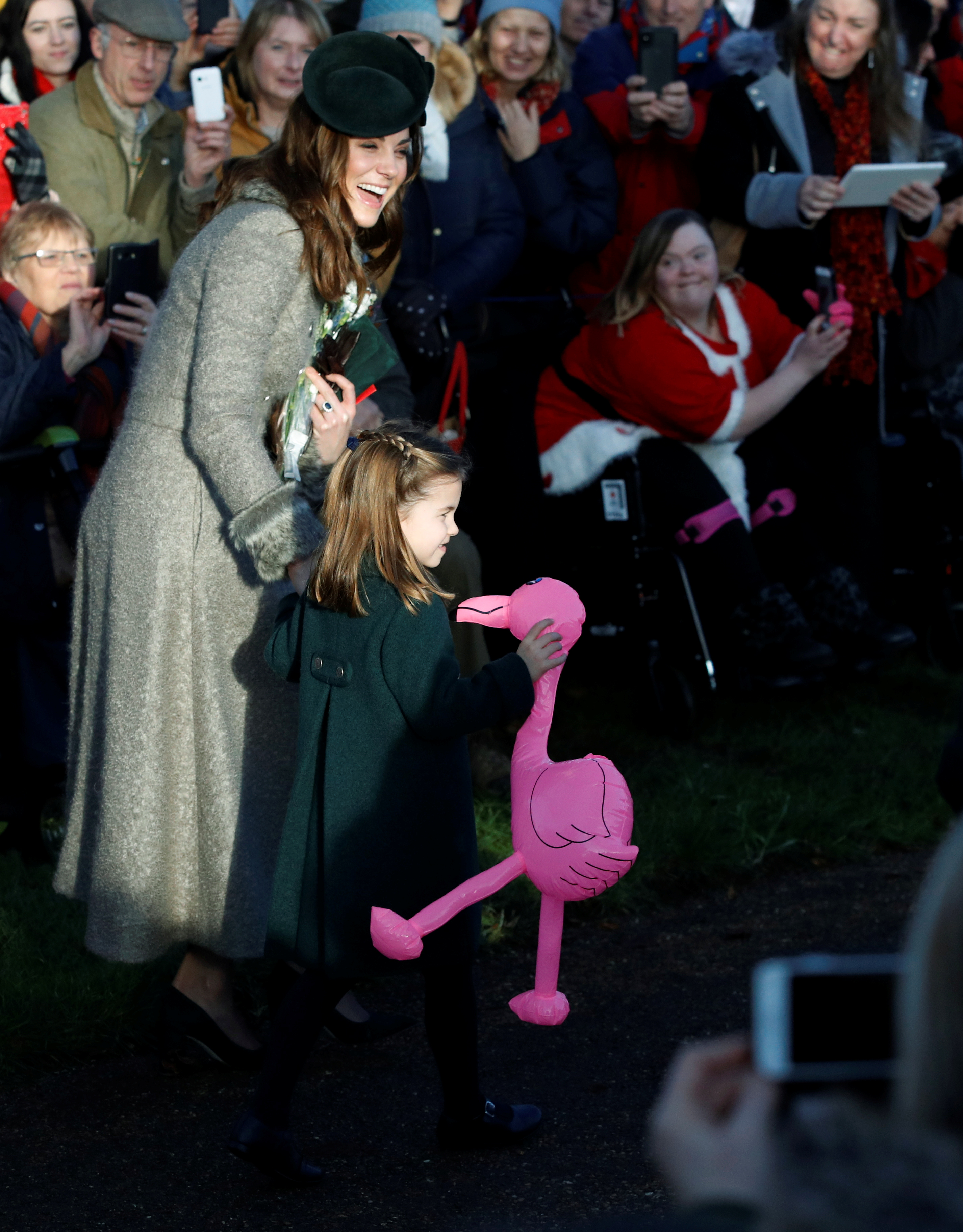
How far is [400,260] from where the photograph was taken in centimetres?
552

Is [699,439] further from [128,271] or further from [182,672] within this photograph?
[182,672]

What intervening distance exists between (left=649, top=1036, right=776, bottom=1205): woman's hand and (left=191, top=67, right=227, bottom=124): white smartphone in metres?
4.36

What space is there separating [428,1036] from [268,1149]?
0.36 metres

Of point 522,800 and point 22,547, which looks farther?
point 22,547

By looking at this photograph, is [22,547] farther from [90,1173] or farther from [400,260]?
[90,1173]

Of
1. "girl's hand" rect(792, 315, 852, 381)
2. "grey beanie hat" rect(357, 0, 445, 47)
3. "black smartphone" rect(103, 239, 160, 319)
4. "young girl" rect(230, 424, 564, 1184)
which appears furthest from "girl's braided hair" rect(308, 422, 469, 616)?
"girl's hand" rect(792, 315, 852, 381)

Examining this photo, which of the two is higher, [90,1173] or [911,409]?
[911,409]

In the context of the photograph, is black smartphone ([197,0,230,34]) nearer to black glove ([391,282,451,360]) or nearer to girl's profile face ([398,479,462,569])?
black glove ([391,282,451,360])

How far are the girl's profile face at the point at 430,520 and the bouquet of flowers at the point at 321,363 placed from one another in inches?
15.3

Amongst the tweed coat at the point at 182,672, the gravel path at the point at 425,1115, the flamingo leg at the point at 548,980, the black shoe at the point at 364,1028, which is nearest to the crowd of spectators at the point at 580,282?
the gravel path at the point at 425,1115

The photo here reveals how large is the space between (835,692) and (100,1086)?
3.61 m

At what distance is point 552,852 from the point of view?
2830mm

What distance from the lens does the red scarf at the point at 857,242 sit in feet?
19.7

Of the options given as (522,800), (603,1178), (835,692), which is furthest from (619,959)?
(835,692)
